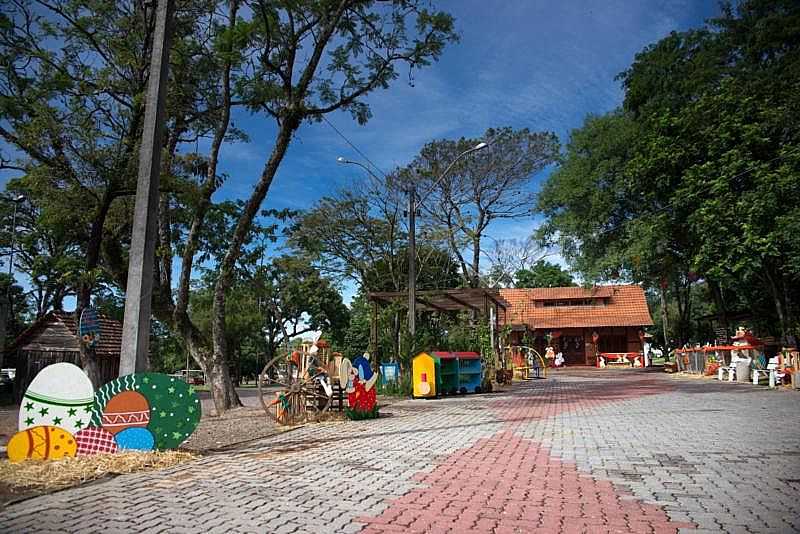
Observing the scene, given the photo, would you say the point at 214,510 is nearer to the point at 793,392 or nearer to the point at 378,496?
the point at 378,496

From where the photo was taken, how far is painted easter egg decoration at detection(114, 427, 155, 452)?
19.6ft

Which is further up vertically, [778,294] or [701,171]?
[701,171]

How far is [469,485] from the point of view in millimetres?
4809

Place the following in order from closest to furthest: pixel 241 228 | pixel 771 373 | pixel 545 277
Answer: pixel 241 228
pixel 771 373
pixel 545 277

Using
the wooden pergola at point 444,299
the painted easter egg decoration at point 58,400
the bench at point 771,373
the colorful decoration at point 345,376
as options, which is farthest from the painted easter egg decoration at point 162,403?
the bench at point 771,373

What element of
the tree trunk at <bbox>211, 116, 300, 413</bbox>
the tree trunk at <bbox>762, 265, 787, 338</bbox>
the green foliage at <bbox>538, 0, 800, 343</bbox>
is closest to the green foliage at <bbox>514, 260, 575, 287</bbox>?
the green foliage at <bbox>538, 0, 800, 343</bbox>

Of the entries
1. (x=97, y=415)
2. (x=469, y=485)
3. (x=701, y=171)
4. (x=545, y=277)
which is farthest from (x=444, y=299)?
(x=545, y=277)

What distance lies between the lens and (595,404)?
12391mm

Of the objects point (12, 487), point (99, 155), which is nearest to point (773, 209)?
point (99, 155)

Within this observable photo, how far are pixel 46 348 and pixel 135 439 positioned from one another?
63.1ft

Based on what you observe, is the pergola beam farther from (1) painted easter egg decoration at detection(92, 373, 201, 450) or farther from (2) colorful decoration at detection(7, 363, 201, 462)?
(2) colorful decoration at detection(7, 363, 201, 462)

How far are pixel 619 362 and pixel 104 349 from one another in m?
28.2

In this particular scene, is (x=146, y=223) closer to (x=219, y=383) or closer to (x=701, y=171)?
(x=219, y=383)

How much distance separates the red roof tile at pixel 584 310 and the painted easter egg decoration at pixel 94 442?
3221cm
